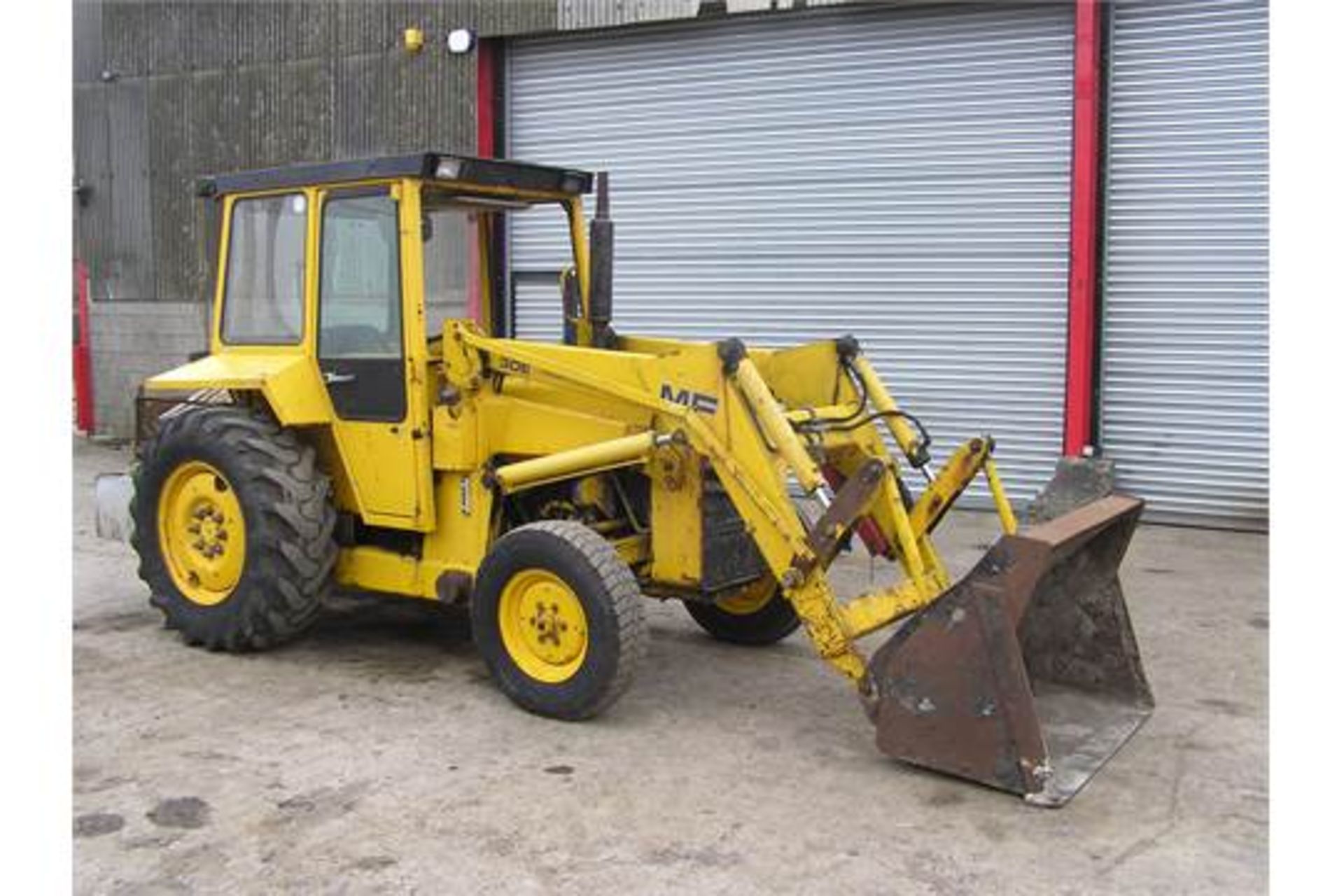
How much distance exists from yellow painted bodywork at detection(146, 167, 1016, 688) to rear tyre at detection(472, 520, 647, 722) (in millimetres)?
16

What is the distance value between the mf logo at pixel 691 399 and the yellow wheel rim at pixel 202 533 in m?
2.15

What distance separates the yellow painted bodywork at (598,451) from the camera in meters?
5.07

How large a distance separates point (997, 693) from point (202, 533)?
3.92 meters

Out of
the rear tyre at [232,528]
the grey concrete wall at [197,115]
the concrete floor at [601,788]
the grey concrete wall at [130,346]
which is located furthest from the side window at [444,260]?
the grey concrete wall at [130,346]

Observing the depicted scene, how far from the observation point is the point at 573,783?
4.72 meters

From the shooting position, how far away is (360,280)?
241 inches

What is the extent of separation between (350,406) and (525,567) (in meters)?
1.39

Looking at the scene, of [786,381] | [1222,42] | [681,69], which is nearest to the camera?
[786,381]

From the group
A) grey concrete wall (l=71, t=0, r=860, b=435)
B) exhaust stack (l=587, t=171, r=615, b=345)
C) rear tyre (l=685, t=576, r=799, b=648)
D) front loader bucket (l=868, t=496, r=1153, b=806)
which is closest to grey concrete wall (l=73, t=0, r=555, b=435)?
grey concrete wall (l=71, t=0, r=860, b=435)

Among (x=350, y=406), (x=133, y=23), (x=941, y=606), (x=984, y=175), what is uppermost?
(x=133, y=23)

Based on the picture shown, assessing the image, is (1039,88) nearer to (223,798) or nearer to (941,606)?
(941,606)

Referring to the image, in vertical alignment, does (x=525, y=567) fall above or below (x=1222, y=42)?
below

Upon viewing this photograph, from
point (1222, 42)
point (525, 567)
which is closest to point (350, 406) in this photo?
point (525, 567)

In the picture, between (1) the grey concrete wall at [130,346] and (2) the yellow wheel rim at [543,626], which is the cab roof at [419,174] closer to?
(2) the yellow wheel rim at [543,626]
